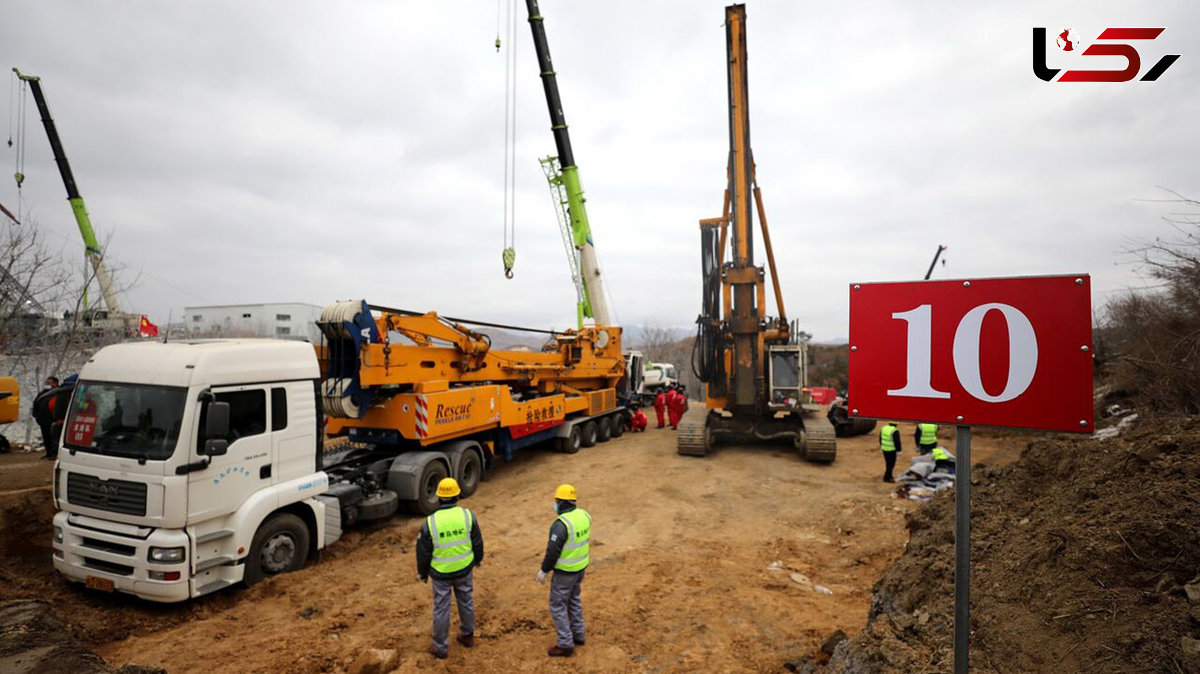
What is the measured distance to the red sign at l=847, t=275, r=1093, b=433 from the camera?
1841 mm

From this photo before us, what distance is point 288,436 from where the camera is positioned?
20.1 ft

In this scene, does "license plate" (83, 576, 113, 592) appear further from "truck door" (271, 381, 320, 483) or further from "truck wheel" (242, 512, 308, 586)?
"truck door" (271, 381, 320, 483)

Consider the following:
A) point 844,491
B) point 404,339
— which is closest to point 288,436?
point 404,339

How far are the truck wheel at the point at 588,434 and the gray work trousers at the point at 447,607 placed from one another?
9790mm

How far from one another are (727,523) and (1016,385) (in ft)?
22.6

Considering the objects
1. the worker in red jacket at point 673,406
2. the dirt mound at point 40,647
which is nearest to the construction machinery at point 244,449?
the dirt mound at point 40,647

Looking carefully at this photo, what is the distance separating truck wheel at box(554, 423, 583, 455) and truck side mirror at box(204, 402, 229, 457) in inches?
348

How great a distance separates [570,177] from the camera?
16219 millimetres

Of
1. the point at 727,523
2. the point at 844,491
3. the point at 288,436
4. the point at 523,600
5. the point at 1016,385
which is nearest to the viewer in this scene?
the point at 1016,385

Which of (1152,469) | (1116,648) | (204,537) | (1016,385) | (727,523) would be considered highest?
(1016,385)

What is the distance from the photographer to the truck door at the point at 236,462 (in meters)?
5.16

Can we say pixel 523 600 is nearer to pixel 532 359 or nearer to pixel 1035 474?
pixel 1035 474

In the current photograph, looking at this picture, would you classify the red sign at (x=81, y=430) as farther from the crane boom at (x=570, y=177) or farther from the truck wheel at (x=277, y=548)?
the crane boom at (x=570, y=177)

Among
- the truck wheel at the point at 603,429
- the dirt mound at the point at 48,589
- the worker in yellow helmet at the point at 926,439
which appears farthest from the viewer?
the truck wheel at the point at 603,429
